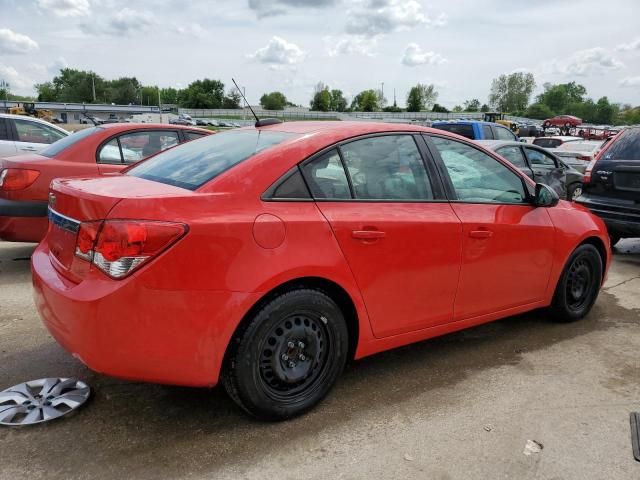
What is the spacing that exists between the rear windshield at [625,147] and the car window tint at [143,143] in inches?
211

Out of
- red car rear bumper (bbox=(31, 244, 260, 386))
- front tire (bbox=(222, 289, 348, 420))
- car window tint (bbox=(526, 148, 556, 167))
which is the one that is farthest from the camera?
car window tint (bbox=(526, 148, 556, 167))

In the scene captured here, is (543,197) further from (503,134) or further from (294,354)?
(503,134)

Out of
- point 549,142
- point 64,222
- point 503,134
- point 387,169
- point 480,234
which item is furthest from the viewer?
point 549,142

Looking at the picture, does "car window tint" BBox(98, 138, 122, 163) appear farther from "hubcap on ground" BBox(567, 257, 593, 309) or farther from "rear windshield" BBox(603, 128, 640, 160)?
"rear windshield" BBox(603, 128, 640, 160)

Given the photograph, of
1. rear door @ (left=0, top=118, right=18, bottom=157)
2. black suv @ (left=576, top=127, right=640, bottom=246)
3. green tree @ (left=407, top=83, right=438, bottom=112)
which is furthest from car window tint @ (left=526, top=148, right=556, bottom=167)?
green tree @ (left=407, top=83, right=438, bottom=112)

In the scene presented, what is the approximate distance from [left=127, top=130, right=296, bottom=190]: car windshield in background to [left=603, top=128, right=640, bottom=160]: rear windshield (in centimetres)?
522

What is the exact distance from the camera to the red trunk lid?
8.32ft

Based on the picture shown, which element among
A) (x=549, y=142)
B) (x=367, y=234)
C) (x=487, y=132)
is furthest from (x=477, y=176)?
(x=549, y=142)

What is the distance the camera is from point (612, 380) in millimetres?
3523

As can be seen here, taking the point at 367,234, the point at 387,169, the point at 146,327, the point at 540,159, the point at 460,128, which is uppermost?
the point at 460,128

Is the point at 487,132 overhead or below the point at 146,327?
overhead

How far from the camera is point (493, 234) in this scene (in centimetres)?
362

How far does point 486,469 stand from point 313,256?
4.22 ft

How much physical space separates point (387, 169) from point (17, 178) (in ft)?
12.9
